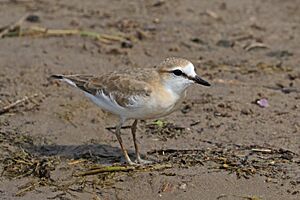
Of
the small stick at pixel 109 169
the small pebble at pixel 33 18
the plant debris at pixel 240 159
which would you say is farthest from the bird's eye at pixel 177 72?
the small pebble at pixel 33 18

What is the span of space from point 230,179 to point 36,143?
90.3 inches

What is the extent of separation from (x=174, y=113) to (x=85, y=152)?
1.42 metres

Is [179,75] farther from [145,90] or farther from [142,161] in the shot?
[142,161]

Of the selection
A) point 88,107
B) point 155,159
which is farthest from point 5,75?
point 155,159

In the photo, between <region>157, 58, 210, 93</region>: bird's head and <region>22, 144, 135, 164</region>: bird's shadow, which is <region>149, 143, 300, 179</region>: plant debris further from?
<region>157, 58, 210, 93</region>: bird's head

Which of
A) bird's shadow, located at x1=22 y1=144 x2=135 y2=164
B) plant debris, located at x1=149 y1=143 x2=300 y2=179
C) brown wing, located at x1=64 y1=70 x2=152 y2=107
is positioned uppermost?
brown wing, located at x1=64 y1=70 x2=152 y2=107

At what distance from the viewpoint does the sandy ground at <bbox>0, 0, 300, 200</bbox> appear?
7285mm

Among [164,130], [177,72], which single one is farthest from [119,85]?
[164,130]

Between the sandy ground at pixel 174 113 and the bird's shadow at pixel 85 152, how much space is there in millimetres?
13

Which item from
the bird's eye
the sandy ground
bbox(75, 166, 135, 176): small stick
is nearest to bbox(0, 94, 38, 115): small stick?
the sandy ground

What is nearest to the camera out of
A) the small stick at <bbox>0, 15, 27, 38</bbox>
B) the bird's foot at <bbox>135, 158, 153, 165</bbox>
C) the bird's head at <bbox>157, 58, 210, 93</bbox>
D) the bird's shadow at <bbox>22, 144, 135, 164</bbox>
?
the bird's head at <bbox>157, 58, 210, 93</bbox>

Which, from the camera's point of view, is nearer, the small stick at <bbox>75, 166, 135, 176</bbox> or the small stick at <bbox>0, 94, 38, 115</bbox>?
the small stick at <bbox>75, 166, 135, 176</bbox>

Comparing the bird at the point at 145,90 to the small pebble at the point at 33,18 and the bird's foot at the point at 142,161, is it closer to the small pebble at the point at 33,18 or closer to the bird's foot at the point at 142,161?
the bird's foot at the point at 142,161

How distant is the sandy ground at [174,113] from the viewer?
23.9ft
